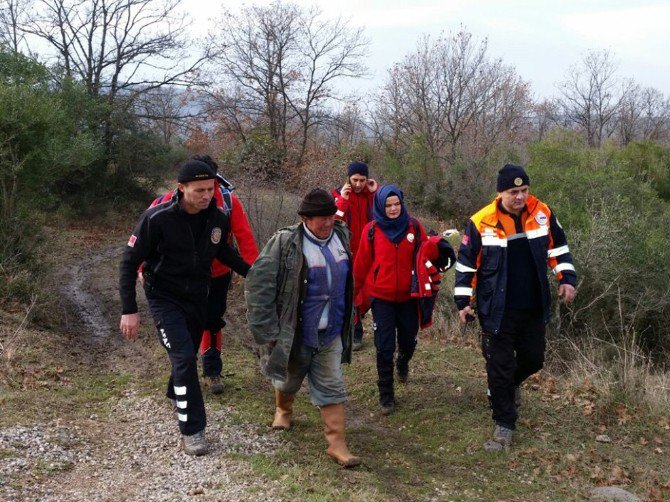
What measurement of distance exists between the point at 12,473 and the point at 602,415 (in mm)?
4666

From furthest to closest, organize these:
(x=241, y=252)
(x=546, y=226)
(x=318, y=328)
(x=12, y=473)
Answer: (x=241, y=252)
(x=546, y=226)
(x=318, y=328)
(x=12, y=473)

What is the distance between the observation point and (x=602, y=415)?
5.58 metres

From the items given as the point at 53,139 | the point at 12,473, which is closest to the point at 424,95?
the point at 53,139

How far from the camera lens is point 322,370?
15.3ft

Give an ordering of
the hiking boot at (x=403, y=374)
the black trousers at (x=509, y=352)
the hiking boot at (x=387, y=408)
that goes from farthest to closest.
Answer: the hiking boot at (x=403, y=374), the hiking boot at (x=387, y=408), the black trousers at (x=509, y=352)

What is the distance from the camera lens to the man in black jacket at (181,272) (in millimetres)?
4461

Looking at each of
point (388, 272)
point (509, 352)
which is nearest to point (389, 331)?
point (388, 272)

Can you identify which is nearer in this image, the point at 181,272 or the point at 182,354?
the point at 182,354

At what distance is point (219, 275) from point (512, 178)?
2580 millimetres

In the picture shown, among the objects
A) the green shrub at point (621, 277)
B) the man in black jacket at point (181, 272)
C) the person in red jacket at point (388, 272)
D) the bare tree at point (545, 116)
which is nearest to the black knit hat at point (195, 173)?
the man in black jacket at point (181, 272)

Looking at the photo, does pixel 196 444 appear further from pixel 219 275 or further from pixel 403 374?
pixel 403 374

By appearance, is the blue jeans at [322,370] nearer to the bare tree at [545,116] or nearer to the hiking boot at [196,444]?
the hiking boot at [196,444]

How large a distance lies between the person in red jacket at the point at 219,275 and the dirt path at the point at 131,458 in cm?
53

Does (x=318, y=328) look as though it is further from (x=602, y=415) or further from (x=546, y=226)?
(x=602, y=415)
